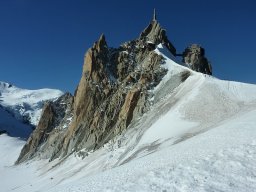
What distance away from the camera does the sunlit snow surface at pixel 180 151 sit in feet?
70.9

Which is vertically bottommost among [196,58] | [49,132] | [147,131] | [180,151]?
[180,151]

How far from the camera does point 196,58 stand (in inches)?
4139

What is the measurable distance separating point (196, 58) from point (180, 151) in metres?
77.6

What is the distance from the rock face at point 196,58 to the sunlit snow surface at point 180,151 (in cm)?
1686

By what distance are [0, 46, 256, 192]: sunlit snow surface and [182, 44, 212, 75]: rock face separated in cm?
1686

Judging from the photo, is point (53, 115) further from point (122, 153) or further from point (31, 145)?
point (122, 153)

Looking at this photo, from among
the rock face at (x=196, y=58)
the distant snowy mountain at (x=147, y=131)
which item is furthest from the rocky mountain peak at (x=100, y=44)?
the rock face at (x=196, y=58)

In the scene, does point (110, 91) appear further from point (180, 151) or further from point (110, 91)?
point (180, 151)

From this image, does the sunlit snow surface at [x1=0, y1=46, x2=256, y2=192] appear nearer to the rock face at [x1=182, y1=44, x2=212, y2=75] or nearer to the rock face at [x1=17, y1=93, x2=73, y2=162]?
the rock face at [x1=17, y1=93, x2=73, y2=162]

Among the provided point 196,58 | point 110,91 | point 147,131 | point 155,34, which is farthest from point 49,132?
point 147,131

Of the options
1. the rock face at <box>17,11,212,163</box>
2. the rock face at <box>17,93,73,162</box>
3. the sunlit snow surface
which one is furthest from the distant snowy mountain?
the rock face at <box>17,93,73,162</box>

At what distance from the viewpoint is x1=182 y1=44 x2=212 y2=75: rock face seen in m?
104

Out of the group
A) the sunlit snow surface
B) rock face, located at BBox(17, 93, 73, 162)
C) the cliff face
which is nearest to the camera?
the sunlit snow surface

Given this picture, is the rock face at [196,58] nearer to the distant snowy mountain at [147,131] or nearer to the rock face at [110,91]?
the distant snowy mountain at [147,131]
